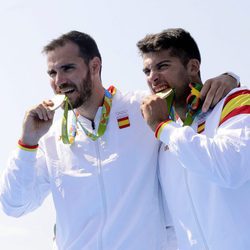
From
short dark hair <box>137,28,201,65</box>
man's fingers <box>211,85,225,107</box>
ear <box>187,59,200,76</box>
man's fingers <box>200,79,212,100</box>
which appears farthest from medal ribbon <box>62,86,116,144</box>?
man's fingers <box>211,85,225,107</box>

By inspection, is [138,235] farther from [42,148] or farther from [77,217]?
[42,148]

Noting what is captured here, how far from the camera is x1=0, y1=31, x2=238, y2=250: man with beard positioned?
234 inches

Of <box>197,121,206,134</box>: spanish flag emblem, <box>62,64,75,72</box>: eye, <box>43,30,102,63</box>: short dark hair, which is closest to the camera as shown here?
<box>197,121,206,134</box>: spanish flag emblem

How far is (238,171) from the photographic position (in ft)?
15.6

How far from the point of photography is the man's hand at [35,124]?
6.09 meters

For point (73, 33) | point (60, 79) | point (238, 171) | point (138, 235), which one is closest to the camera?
point (238, 171)

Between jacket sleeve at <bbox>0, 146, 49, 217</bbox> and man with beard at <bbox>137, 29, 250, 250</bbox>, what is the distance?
1472mm

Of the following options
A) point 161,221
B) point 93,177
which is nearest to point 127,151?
point 93,177

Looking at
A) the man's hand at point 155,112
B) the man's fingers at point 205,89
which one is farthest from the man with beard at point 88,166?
the man's hand at point 155,112

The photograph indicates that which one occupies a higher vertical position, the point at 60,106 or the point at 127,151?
the point at 60,106

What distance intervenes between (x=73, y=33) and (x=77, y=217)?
2.32 metres

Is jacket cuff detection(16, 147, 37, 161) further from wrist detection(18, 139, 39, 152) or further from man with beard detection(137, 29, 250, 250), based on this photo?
man with beard detection(137, 29, 250, 250)

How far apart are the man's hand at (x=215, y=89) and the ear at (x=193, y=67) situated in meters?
0.53

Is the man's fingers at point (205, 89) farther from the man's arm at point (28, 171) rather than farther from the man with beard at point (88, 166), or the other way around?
the man's arm at point (28, 171)
